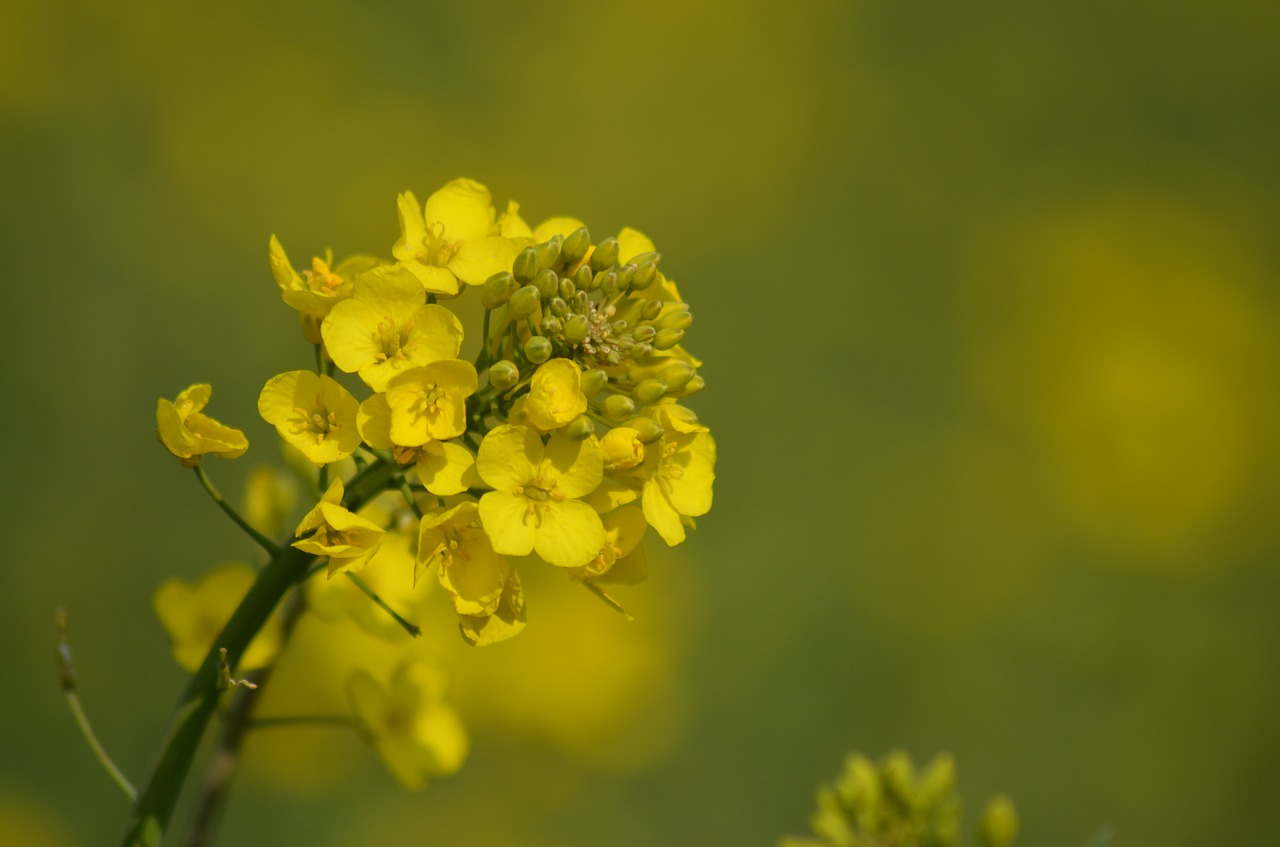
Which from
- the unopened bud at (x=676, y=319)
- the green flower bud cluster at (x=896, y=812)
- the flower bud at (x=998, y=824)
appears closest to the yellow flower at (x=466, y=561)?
the unopened bud at (x=676, y=319)

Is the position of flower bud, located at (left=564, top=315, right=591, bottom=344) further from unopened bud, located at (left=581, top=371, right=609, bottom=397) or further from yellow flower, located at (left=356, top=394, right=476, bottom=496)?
yellow flower, located at (left=356, top=394, right=476, bottom=496)

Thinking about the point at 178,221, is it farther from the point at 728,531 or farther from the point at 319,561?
the point at 319,561

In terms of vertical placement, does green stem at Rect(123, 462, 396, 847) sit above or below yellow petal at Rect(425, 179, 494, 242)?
below

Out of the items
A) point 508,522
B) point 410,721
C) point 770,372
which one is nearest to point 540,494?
point 508,522

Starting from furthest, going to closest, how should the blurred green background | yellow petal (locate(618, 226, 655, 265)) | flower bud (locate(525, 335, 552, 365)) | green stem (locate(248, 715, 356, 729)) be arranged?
the blurred green background, yellow petal (locate(618, 226, 655, 265)), green stem (locate(248, 715, 356, 729)), flower bud (locate(525, 335, 552, 365))

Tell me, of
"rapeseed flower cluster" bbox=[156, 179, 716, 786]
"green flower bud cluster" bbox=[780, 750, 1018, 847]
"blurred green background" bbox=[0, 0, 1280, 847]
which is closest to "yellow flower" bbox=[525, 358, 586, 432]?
"rapeseed flower cluster" bbox=[156, 179, 716, 786]

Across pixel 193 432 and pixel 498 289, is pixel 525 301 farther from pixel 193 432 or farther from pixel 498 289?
pixel 193 432

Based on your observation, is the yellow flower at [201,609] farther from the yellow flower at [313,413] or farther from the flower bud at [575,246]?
the flower bud at [575,246]

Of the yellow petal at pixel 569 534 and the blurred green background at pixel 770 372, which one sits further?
the blurred green background at pixel 770 372

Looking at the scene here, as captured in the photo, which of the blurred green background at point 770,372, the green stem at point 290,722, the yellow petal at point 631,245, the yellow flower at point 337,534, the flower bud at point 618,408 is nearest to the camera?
the yellow flower at point 337,534
